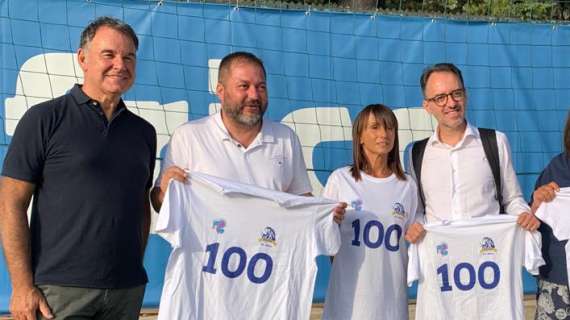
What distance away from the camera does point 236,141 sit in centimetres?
365

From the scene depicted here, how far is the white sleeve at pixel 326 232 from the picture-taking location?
146 inches

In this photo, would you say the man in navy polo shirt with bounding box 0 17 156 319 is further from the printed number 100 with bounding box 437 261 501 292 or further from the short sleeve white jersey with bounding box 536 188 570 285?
the short sleeve white jersey with bounding box 536 188 570 285

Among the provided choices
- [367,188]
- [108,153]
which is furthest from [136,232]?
[367,188]

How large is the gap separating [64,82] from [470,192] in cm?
330

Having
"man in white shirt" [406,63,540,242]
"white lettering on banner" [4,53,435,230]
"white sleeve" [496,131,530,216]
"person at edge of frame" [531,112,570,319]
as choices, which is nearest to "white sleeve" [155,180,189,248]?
"man in white shirt" [406,63,540,242]

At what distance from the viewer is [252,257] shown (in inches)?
145

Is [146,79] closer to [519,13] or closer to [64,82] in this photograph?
[64,82]

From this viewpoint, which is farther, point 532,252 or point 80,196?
point 532,252

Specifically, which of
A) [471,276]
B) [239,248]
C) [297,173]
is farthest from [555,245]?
[239,248]

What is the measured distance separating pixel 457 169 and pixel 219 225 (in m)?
1.26

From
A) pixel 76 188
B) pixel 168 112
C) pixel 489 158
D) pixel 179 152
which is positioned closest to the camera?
pixel 76 188

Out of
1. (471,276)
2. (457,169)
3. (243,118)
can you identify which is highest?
(243,118)

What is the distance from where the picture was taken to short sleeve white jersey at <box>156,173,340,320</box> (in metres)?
3.59

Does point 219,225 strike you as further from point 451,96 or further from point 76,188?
point 451,96
